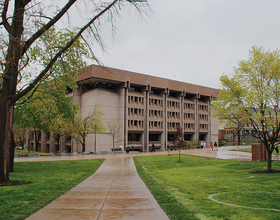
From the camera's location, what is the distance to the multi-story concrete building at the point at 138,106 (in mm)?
53312

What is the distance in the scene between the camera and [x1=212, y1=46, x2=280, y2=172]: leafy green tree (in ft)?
51.5

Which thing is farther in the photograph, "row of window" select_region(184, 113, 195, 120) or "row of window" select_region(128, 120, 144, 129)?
"row of window" select_region(184, 113, 195, 120)

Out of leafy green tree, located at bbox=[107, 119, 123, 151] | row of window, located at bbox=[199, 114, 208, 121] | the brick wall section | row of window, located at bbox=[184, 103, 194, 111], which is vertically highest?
row of window, located at bbox=[184, 103, 194, 111]

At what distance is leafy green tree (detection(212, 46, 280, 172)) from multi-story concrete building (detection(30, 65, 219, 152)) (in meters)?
31.8

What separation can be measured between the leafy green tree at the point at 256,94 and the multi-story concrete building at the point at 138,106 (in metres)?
31.8

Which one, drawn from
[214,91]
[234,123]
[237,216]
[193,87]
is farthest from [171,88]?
[237,216]

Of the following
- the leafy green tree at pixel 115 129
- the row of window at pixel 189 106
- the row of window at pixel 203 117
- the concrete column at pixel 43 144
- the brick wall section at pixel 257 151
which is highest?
the row of window at pixel 189 106

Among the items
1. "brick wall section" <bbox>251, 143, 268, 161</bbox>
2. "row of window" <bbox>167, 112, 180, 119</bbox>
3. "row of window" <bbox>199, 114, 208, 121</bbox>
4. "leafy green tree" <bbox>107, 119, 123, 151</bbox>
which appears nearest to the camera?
"brick wall section" <bbox>251, 143, 268, 161</bbox>

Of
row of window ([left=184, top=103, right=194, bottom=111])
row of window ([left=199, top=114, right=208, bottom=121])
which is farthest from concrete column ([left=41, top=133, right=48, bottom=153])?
row of window ([left=199, top=114, right=208, bottom=121])

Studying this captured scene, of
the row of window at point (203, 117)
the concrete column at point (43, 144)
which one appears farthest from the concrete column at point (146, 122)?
the concrete column at point (43, 144)

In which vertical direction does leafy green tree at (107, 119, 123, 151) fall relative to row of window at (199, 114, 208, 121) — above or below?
below

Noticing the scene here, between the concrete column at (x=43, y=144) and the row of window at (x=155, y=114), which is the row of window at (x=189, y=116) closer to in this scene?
the row of window at (x=155, y=114)

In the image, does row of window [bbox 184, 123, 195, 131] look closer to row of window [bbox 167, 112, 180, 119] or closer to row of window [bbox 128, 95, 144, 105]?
row of window [bbox 167, 112, 180, 119]

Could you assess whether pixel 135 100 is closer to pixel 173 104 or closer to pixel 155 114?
pixel 155 114
